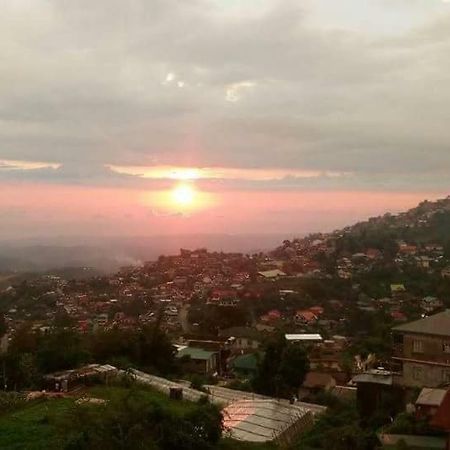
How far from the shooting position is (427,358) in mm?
17359

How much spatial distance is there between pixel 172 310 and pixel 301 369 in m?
31.5

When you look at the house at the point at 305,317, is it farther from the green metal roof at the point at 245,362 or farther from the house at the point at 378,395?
the house at the point at 378,395

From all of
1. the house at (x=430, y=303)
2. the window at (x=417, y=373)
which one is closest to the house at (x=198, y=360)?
the window at (x=417, y=373)

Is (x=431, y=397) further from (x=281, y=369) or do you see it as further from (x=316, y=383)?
(x=316, y=383)

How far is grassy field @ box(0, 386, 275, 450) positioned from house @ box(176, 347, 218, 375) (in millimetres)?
13834

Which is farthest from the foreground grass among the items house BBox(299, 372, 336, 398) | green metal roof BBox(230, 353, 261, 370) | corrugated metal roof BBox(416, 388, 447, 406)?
green metal roof BBox(230, 353, 261, 370)

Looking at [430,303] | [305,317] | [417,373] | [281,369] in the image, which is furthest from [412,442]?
[430,303]

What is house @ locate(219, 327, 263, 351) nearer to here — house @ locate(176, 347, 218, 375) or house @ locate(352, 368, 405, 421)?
house @ locate(176, 347, 218, 375)

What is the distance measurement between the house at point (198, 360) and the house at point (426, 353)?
1195 centimetres

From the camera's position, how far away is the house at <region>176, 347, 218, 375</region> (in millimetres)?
28000

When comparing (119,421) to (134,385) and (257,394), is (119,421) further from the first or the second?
(257,394)

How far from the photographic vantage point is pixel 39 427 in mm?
11375

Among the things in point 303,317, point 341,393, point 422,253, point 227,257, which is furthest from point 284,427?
point 227,257

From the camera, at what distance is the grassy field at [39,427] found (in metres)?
10.5
